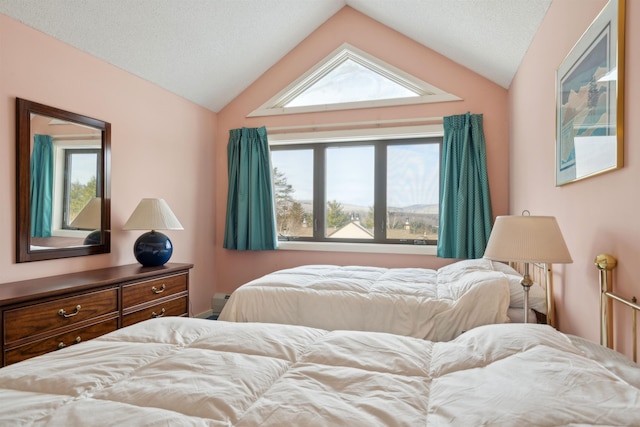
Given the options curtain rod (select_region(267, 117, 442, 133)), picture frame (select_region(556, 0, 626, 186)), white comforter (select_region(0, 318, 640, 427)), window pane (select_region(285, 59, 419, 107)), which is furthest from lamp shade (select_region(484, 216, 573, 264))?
window pane (select_region(285, 59, 419, 107))

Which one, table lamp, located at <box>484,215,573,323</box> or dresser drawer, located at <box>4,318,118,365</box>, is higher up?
table lamp, located at <box>484,215,573,323</box>

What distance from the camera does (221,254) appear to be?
4.46m

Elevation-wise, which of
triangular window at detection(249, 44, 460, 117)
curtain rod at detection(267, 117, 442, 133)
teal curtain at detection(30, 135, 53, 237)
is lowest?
teal curtain at detection(30, 135, 53, 237)

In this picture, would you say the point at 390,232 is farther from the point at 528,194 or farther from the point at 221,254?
the point at 221,254

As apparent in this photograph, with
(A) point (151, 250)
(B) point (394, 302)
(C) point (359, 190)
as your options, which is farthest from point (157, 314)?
(C) point (359, 190)

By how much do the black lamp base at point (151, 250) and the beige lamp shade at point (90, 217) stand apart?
1.09 feet

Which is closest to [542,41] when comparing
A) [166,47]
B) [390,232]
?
[390,232]

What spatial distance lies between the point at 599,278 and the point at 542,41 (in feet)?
5.30

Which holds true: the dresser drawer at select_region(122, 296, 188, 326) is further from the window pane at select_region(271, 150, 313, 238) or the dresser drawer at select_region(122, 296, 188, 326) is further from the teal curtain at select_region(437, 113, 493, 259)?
the teal curtain at select_region(437, 113, 493, 259)

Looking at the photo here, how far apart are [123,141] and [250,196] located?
141 cm

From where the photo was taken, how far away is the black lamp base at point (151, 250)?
3016 millimetres

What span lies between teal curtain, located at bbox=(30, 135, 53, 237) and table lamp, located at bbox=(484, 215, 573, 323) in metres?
2.74

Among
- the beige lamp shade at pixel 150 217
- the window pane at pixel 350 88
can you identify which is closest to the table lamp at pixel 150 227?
the beige lamp shade at pixel 150 217

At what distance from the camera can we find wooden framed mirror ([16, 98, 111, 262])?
237cm
